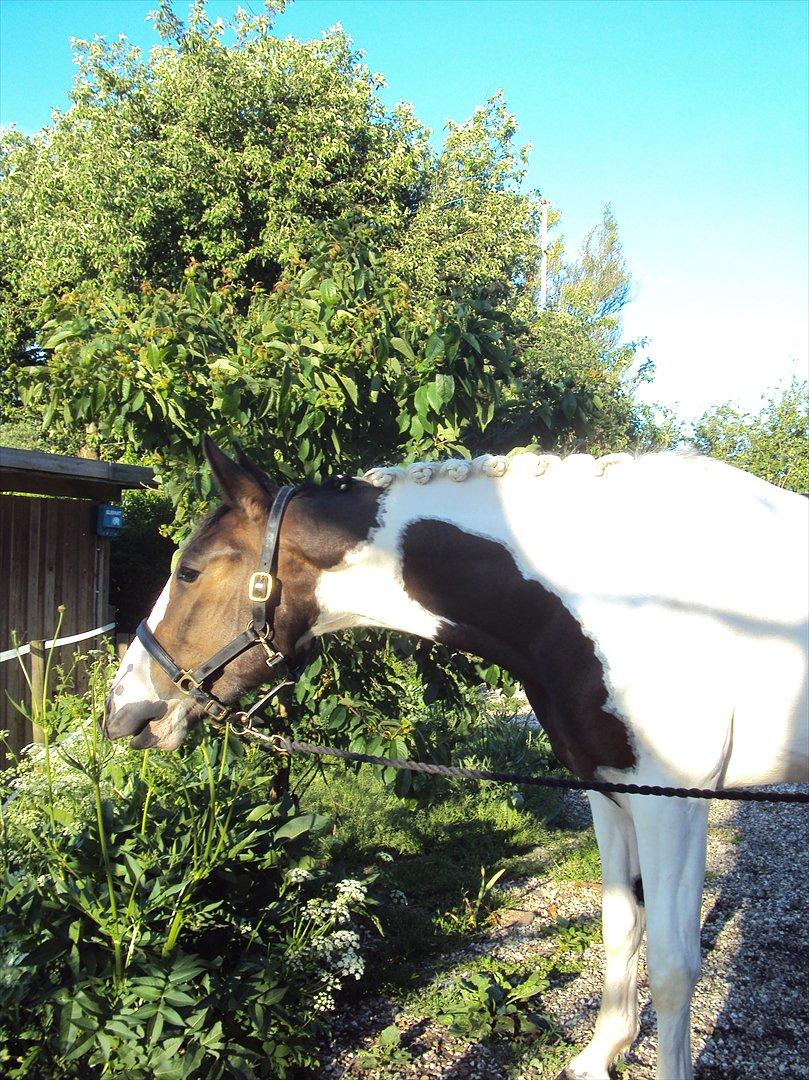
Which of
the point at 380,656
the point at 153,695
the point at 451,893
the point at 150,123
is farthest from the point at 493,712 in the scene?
the point at 150,123

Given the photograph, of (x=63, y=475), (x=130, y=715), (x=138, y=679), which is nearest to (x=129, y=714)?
(x=130, y=715)

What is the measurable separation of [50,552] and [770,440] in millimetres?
10866

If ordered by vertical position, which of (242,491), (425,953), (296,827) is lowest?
(425,953)

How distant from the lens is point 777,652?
6.68ft

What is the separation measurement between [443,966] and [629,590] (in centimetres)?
197

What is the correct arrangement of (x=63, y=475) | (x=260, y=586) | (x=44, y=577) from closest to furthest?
(x=260, y=586) → (x=63, y=475) → (x=44, y=577)

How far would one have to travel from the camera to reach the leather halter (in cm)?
213

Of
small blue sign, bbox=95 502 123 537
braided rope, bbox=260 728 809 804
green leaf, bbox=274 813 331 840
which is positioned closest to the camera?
braided rope, bbox=260 728 809 804

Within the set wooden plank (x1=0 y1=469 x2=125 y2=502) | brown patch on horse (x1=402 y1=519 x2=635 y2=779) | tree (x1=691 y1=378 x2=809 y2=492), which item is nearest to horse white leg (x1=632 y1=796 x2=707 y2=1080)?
brown patch on horse (x1=402 y1=519 x2=635 y2=779)

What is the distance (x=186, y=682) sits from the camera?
2229 millimetres

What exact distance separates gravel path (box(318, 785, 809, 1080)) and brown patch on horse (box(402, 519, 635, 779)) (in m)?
1.19

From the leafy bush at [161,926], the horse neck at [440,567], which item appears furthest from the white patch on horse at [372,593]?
the leafy bush at [161,926]

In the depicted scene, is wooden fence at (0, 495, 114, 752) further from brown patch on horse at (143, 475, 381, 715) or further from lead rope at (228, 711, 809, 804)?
lead rope at (228, 711, 809, 804)

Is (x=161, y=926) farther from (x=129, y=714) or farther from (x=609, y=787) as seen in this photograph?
(x=609, y=787)
